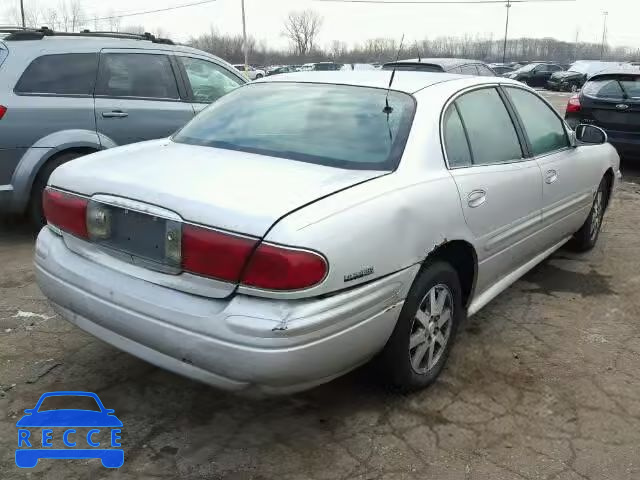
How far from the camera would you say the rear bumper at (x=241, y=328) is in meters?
2.20

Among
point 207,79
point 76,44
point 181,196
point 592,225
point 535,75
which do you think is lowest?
point 592,225

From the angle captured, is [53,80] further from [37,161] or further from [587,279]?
[587,279]

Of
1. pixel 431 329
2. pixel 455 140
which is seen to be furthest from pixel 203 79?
pixel 431 329

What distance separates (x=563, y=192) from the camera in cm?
417

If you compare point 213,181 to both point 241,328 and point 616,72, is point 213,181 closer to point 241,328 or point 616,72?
point 241,328

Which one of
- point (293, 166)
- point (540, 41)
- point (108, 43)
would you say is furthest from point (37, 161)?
point (540, 41)

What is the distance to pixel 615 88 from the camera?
868cm

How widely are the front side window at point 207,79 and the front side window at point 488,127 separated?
333 centimetres

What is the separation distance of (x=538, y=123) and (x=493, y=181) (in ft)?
3.61

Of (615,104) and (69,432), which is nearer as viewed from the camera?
(69,432)

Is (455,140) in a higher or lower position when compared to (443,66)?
lower

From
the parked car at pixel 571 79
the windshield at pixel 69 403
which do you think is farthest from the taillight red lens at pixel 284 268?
the parked car at pixel 571 79

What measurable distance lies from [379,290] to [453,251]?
2.43 feet

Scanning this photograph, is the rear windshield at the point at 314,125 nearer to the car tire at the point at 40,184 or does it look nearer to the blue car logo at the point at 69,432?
the blue car logo at the point at 69,432
